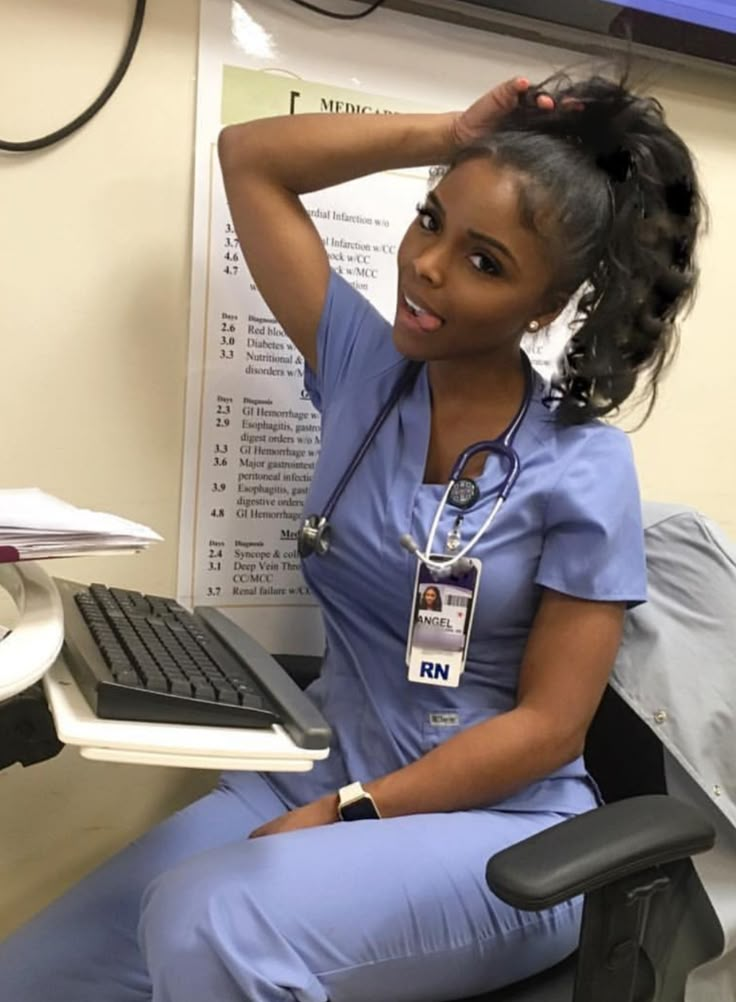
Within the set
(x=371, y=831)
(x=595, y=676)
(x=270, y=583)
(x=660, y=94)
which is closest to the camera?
(x=371, y=831)

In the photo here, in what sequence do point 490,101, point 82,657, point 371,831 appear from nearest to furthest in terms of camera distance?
point 82,657, point 371,831, point 490,101

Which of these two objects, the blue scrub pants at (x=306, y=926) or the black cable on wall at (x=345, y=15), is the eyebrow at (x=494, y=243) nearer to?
the black cable on wall at (x=345, y=15)

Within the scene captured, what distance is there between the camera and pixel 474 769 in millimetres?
956

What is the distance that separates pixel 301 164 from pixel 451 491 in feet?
1.33

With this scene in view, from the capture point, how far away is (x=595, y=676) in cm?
99

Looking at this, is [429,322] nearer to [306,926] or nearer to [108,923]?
[306,926]

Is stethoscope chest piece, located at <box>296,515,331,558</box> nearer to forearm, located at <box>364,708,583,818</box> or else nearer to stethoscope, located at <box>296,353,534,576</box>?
stethoscope, located at <box>296,353,534,576</box>

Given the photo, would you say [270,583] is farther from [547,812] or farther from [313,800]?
[547,812]

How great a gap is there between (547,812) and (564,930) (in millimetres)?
113

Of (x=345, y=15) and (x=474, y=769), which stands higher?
(x=345, y=15)

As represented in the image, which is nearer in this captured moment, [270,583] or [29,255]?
[29,255]

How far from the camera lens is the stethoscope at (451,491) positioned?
3.25ft

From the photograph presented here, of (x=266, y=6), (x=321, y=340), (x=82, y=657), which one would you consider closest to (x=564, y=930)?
(x=82, y=657)

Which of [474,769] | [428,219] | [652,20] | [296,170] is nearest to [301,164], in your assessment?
[296,170]
